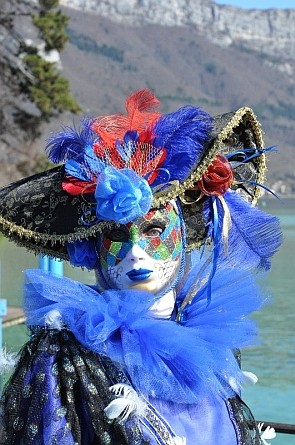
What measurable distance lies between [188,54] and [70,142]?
450 ft

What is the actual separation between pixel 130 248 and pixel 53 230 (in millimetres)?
174

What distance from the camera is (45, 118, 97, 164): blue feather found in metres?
1.85

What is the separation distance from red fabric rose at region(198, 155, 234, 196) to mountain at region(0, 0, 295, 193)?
327 ft

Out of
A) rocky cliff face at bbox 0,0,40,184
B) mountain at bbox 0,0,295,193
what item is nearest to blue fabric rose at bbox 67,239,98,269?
rocky cliff face at bbox 0,0,40,184

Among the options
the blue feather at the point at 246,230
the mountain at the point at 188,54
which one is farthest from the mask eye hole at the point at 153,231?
the mountain at the point at 188,54

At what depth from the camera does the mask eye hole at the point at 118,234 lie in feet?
5.89

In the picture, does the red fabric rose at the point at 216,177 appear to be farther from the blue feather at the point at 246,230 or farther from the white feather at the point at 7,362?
the white feather at the point at 7,362

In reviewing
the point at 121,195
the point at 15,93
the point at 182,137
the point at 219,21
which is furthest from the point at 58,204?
the point at 219,21

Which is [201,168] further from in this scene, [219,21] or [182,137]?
[219,21]

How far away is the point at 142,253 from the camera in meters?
1.79

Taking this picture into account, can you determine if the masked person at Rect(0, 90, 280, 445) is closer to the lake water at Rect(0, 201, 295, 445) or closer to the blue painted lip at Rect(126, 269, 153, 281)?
the blue painted lip at Rect(126, 269, 153, 281)

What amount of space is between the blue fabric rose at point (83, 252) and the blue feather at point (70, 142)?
0.19 metres

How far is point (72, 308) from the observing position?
173cm

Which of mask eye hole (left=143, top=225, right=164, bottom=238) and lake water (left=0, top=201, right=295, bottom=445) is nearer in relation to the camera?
mask eye hole (left=143, top=225, right=164, bottom=238)
